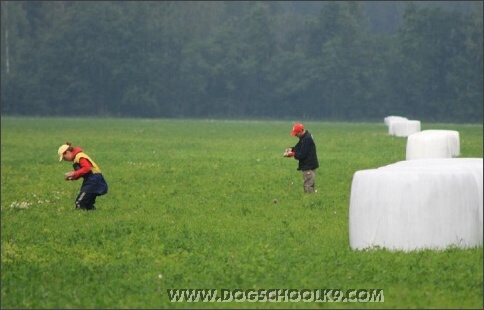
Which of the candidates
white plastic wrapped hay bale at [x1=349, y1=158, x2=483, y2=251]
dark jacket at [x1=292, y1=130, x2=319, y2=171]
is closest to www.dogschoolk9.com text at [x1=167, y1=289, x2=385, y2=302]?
white plastic wrapped hay bale at [x1=349, y1=158, x2=483, y2=251]

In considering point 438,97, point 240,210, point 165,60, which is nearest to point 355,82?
point 438,97

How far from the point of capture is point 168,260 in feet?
52.6

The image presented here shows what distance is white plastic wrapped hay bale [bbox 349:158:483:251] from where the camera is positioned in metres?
15.1

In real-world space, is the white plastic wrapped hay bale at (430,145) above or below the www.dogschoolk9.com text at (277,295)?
below

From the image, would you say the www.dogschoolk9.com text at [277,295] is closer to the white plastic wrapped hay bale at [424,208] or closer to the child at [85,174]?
the white plastic wrapped hay bale at [424,208]

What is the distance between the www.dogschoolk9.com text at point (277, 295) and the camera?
13.0m

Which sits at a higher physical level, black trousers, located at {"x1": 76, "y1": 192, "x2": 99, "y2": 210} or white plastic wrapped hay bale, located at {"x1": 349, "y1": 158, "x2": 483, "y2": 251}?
white plastic wrapped hay bale, located at {"x1": 349, "y1": 158, "x2": 483, "y2": 251}

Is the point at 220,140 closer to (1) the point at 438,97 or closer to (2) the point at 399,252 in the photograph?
(2) the point at 399,252

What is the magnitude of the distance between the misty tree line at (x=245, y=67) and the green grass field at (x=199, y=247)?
310 feet

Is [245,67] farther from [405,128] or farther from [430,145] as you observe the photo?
[430,145]

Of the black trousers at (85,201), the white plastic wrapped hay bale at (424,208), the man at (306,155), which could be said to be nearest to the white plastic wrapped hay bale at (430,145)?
the man at (306,155)

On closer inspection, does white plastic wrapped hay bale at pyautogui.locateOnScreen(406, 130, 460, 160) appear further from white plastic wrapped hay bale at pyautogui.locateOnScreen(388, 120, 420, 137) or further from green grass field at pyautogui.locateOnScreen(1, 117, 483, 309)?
white plastic wrapped hay bale at pyautogui.locateOnScreen(388, 120, 420, 137)

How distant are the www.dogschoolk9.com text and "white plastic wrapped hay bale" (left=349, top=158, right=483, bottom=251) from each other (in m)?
2.24

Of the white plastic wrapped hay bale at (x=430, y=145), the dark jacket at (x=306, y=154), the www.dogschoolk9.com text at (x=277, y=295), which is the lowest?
the white plastic wrapped hay bale at (x=430, y=145)
